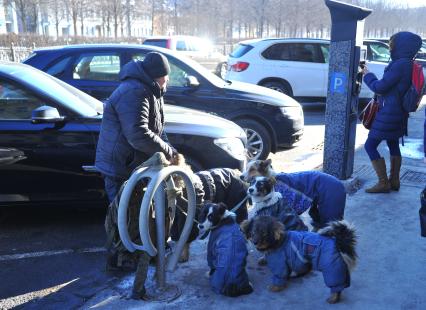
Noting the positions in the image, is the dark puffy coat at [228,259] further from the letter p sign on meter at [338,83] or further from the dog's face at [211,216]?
the letter p sign on meter at [338,83]

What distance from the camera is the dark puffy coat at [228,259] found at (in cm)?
325

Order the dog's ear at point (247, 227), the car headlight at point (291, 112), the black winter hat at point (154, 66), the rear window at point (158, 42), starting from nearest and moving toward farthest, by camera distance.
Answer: the dog's ear at point (247, 227) → the black winter hat at point (154, 66) → the car headlight at point (291, 112) → the rear window at point (158, 42)

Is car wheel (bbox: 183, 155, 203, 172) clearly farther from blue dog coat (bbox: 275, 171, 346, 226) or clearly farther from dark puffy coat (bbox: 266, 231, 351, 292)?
dark puffy coat (bbox: 266, 231, 351, 292)

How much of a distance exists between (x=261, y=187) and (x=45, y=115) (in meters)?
2.09

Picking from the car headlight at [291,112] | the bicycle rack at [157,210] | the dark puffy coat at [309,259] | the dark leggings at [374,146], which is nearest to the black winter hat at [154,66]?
the bicycle rack at [157,210]

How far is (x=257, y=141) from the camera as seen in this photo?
7.16m

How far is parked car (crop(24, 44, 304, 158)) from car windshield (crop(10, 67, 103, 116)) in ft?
5.61

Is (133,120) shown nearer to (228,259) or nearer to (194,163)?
(228,259)

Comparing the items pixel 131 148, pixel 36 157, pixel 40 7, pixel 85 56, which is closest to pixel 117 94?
pixel 131 148

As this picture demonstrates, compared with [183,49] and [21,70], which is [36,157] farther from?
[183,49]

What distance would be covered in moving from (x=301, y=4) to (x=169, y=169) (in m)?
45.6

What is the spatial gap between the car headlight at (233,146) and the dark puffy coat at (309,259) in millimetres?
1745

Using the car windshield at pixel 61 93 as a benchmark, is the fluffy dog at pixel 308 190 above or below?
below

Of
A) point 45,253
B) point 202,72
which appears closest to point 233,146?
point 45,253
